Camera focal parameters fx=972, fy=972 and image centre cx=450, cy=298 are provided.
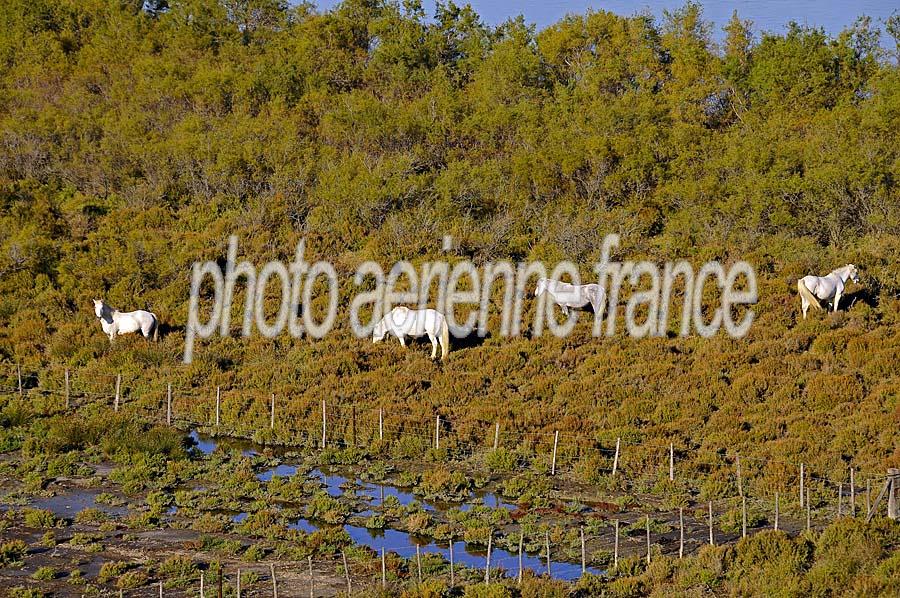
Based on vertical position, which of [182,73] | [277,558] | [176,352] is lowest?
[277,558]

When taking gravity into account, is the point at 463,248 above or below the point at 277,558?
above

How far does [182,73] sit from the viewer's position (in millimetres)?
53625

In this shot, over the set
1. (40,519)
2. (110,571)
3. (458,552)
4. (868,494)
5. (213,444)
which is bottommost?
(110,571)

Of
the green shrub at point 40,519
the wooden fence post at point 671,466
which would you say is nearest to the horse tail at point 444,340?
the wooden fence post at point 671,466

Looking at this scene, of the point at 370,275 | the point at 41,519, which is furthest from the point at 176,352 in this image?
the point at 41,519

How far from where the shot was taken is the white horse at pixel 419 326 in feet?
92.1

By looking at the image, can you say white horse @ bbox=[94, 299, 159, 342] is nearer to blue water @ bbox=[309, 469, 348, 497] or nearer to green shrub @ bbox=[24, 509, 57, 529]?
blue water @ bbox=[309, 469, 348, 497]

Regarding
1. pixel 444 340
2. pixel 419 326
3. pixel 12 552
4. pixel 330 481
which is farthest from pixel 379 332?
pixel 12 552

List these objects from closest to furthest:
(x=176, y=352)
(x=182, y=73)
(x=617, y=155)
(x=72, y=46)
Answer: (x=176, y=352) → (x=617, y=155) → (x=182, y=73) → (x=72, y=46)

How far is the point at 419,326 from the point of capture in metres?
28.5

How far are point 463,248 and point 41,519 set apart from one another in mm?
21131

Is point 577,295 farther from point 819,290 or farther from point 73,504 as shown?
point 73,504

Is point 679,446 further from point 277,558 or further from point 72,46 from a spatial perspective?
point 72,46

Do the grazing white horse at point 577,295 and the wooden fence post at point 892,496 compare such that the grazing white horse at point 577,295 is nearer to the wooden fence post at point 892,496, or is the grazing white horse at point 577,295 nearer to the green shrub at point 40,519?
the wooden fence post at point 892,496
